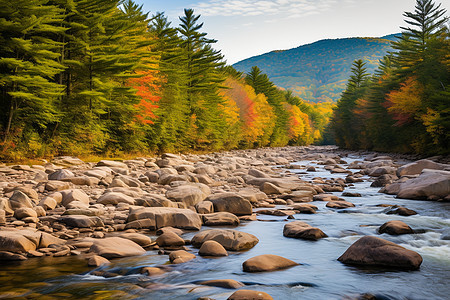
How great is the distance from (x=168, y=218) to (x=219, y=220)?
1.14 meters

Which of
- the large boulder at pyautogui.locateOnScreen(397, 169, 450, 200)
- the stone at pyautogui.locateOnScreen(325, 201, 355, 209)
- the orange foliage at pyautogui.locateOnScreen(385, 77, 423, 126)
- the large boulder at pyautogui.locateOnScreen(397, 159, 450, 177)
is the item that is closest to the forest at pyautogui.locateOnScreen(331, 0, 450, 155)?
the orange foliage at pyautogui.locateOnScreen(385, 77, 423, 126)

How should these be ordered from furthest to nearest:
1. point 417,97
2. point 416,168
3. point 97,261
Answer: point 417,97, point 416,168, point 97,261

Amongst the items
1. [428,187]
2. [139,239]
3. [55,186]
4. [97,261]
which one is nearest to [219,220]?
[139,239]

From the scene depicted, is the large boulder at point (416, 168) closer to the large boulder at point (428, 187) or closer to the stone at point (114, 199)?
the large boulder at point (428, 187)

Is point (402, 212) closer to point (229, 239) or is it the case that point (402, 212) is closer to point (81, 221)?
point (229, 239)

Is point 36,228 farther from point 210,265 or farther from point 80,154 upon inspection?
point 80,154

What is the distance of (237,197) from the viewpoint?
9.22 m

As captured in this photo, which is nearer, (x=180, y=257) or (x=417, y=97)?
(x=180, y=257)

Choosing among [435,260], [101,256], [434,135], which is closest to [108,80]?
[101,256]

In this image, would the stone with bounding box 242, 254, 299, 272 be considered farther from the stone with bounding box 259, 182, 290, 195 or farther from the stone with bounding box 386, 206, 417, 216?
the stone with bounding box 259, 182, 290, 195

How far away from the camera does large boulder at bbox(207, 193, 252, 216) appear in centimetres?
904

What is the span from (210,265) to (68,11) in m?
18.7

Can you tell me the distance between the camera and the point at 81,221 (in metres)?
7.06

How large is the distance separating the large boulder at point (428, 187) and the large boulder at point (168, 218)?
24.7 feet
